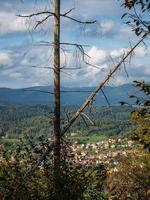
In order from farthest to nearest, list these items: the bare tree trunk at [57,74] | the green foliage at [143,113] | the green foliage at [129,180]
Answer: the green foliage at [129,180] → the bare tree trunk at [57,74] → the green foliage at [143,113]

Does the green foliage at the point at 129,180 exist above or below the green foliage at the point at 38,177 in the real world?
below

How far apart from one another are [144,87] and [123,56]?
A: 13.0ft

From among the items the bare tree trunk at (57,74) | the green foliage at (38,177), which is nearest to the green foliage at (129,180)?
the bare tree trunk at (57,74)

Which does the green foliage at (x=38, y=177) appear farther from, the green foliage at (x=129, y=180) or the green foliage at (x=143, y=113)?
the green foliage at (x=129, y=180)

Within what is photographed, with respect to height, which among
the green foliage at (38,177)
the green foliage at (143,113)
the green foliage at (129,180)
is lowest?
the green foliage at (129,180)

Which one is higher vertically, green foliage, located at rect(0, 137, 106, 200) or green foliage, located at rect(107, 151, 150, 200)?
green foliage, located at rect(0, 137, 106, 200)

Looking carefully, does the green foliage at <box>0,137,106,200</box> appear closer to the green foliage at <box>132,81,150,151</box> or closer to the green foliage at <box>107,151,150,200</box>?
the green foliage at <box>132,81,150,151</box>

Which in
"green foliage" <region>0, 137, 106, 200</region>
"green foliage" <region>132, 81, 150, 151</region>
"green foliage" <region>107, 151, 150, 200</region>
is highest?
"green foliage" <region>132, 81, 150, 151</region>

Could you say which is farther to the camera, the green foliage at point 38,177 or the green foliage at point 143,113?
the green foliage at point 38,177

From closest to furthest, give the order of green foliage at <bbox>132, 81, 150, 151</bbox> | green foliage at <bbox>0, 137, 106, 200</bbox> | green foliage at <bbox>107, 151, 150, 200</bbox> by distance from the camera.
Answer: green foliage at <bbox>132, 81, 150, 151</bbox> < green foliage at <bbox>0, 137, 106, 200</bbox> < green foliage at <bbox>107, 151, 150, 200</bbox>

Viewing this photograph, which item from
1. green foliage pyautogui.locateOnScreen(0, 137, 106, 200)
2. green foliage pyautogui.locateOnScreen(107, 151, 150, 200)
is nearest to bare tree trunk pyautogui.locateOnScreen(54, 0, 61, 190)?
green foliage pyautogui.locateOnScreen(0, 137, 106, 200)

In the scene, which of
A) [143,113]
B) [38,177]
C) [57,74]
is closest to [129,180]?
[57,74]

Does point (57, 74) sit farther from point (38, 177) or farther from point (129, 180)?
point (129, 180)

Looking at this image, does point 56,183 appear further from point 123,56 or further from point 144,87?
point 123,56
